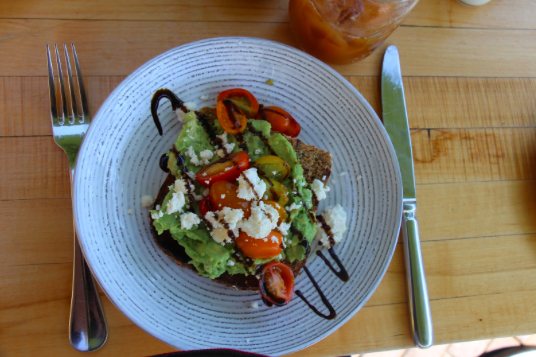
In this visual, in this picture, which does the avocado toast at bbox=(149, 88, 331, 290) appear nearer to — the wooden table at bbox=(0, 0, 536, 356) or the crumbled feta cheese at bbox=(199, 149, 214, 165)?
the crumbled feta cheese at bbox=(199, 149, 214, 165)

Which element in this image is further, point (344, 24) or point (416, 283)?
point (416, 283)

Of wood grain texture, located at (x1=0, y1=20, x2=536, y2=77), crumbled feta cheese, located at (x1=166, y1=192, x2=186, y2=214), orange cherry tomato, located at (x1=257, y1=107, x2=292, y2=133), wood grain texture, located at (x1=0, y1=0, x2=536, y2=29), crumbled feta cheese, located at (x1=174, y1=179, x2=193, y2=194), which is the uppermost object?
wood grain texture, located at (x1=0, y1=0, x2=536, y2=29)

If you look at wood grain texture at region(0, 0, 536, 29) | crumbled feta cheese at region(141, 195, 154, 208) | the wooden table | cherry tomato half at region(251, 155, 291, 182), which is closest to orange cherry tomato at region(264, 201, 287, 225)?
cherry tomato half at region(251, 155, 291, 182)

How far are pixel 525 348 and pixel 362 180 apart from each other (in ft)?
5.47

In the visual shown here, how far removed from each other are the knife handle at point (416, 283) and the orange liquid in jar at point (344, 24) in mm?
870

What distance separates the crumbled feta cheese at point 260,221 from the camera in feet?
4.47

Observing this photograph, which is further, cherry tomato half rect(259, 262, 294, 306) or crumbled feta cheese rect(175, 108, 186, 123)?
crumbled feta cheese rect(175, 108, 186, 123)

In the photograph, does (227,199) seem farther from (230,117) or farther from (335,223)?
(335,223)

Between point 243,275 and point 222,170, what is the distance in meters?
0.54

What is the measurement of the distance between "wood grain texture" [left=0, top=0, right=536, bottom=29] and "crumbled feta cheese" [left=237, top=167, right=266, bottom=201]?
100cm

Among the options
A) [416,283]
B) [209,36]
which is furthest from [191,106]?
[416,283]

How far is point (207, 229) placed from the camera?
1.47m

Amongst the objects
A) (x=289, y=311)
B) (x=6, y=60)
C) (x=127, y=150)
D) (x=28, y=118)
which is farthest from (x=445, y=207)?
(x=6, y=60)

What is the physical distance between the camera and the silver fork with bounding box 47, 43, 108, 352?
1573 millimetres
